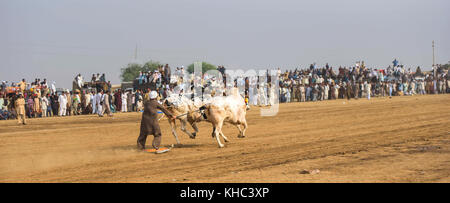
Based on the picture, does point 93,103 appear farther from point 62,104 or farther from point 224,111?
point 224,111

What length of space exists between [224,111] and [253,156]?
2472 mm

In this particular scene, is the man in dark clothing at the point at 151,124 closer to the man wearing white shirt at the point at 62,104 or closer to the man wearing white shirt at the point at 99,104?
the man wearing white shirt at the point at 99,104

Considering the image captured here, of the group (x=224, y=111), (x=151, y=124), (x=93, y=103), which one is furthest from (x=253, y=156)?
(x=93, y=103)

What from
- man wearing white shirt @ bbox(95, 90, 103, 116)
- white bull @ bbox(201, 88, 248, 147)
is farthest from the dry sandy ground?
man wearing white shirt @ bbox(95, 90, 103, 116)

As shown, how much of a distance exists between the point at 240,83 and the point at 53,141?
19761 mm

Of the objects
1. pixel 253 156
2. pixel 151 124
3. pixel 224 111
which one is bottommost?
pixel 253 156

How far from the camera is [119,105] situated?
34.8 m

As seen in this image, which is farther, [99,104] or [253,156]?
[99,104]

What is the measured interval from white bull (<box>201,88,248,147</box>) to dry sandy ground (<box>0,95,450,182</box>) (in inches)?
28.1

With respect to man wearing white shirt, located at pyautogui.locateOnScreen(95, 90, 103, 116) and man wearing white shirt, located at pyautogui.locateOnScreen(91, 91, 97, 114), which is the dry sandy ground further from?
man wearing white shirt, located at pyautogui.locateOnScreen(91, 91, 97, 114)

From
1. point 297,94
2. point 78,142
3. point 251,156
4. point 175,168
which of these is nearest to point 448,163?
point 251,156

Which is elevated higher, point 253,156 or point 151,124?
point 151,124

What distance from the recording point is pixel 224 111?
46.9 ft

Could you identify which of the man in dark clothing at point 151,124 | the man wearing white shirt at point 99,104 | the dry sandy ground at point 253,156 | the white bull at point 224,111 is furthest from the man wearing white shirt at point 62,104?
the man in dark clothing at point 151,124
